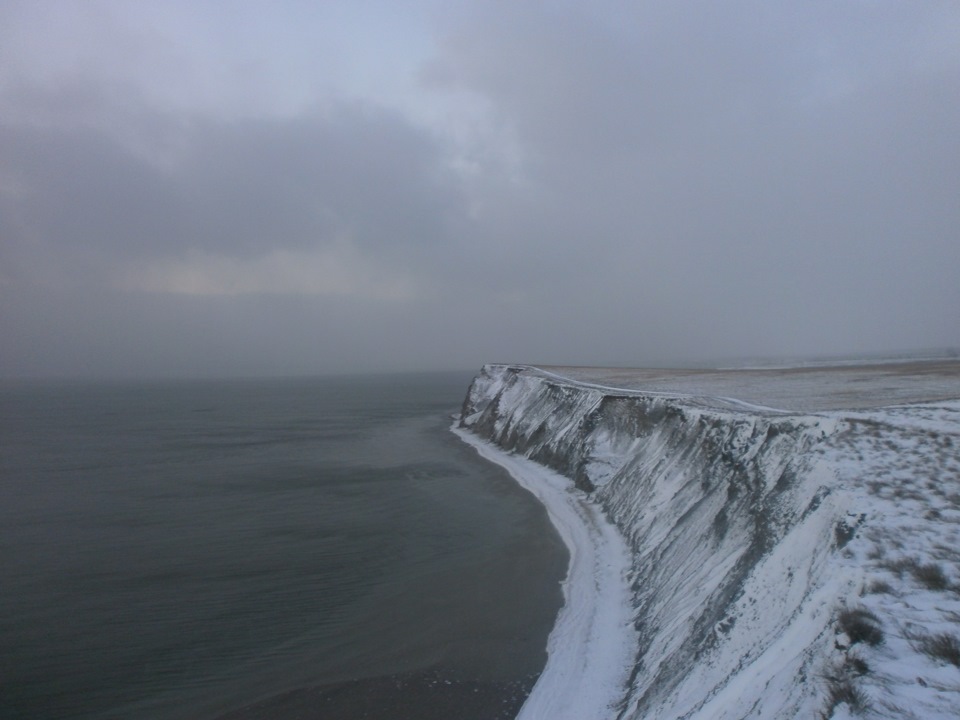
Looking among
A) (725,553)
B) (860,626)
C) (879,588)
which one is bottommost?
(725,553)

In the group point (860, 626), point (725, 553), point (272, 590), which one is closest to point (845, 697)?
point (860, 626)

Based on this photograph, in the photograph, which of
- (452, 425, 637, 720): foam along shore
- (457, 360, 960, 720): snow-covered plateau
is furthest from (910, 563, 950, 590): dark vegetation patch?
(452, 425, 637, 720): foam along shore

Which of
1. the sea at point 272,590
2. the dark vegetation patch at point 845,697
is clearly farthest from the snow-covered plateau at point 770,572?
the sea at point 272,590

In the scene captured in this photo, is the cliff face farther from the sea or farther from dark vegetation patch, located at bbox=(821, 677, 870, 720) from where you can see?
the sea

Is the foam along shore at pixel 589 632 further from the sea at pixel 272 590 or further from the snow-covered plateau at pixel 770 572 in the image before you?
the sea at pixel 272 590

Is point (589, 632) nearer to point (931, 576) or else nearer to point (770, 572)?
point (770, 572)

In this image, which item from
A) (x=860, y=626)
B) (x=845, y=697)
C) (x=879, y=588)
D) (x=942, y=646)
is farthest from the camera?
(x=879, y=588)

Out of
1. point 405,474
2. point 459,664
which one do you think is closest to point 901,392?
point 459,664
